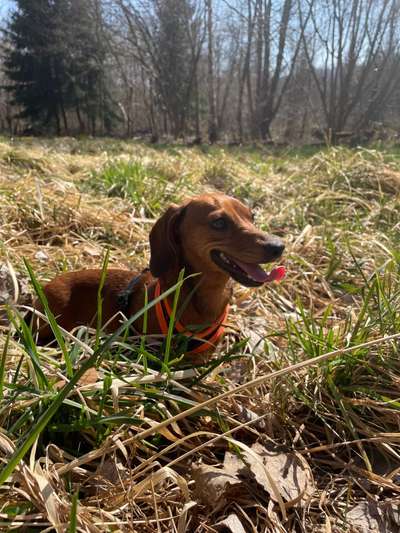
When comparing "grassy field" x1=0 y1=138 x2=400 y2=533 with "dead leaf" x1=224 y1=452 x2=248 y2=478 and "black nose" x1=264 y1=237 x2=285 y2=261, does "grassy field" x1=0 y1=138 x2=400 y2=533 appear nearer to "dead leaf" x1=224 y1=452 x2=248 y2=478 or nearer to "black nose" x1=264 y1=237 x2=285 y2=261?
"dead leaf" x1=224 y1=452 x2=248 y2=478

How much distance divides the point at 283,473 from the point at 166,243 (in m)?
1.20

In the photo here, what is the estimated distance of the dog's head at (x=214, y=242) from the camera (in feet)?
6.31

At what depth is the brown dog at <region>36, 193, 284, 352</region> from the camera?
193cm

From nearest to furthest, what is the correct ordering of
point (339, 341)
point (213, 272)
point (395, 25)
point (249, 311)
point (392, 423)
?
point (392, 423), point (339, 341), point (213, 272), point (249, 311), point (395, 25)

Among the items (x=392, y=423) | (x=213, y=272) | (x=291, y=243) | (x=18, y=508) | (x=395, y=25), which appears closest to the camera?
(x=18, y=508)

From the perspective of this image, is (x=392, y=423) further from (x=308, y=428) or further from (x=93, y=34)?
(x=93, y=34)

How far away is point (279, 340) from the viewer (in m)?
2.16

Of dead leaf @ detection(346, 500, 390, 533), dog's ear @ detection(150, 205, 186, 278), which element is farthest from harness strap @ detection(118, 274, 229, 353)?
A: dead leaf @ detection(346, 500, 390, 533)

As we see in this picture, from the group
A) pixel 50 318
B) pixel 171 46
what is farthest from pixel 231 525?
pixel 171 46

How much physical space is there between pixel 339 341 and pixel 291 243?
6.03ft

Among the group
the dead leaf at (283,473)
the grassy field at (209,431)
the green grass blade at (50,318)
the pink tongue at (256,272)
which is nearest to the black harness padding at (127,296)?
the grassy field at (209,431)

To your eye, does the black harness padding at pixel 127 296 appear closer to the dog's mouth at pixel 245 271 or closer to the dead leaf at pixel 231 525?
the dog's mouth at pixel 245 271

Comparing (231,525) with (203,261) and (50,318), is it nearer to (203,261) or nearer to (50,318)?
(50,318)

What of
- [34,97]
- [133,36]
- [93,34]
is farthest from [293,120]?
[34,97]
